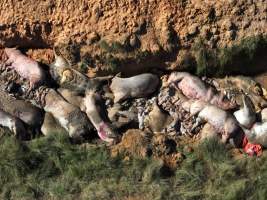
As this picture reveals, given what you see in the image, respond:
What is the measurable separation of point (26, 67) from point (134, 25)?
4.62 ft

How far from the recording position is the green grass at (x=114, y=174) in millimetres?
8039

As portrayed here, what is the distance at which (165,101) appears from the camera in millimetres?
8734

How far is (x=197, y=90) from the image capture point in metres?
8.70

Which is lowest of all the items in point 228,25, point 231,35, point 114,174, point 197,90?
point 114,174

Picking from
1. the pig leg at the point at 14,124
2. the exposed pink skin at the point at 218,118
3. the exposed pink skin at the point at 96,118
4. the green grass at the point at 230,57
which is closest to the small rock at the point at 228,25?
the green grass at the point at 230,57

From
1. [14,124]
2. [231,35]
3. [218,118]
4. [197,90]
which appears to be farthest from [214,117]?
[14,124]

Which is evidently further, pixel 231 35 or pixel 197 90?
pixel 197 90

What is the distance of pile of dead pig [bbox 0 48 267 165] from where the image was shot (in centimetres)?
846

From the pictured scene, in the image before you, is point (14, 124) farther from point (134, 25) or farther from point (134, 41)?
point (134, 25)

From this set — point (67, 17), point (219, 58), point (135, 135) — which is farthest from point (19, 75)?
point (219, 58)

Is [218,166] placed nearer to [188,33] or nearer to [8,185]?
[188,33]

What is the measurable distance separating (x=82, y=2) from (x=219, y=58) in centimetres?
172

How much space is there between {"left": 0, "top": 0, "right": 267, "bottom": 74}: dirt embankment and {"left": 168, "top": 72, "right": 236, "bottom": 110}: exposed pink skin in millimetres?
162

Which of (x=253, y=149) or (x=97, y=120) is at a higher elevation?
(x=97, y=120)
